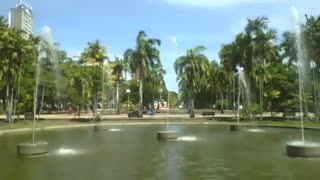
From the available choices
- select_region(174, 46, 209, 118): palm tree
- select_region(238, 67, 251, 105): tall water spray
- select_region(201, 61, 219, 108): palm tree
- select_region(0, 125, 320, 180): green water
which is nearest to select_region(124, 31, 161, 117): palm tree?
select_region(174, 46, 209, 118): palm tree

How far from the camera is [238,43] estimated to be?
63531mm

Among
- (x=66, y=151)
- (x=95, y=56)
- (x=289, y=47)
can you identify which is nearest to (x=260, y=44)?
(x=289, y=47)

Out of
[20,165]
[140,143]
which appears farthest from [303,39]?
[20,165]

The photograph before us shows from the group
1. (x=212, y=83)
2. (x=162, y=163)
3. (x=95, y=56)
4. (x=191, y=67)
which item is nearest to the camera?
(x=162, y=163)

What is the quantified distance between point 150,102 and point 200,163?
350 ft

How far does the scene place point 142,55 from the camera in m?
71.9

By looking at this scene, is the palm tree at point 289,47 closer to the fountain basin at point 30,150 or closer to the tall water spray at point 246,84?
the tall water spray at point 246,84

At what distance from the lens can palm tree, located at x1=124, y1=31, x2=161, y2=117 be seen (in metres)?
72.2

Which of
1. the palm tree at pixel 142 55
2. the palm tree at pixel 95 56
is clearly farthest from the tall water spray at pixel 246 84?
the palm tree at pixel 95 56

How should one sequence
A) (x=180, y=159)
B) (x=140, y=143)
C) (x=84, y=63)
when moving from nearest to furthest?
1. (x=180, y=159)
2. (x=140, y=143)
3. (x=84, y=63)

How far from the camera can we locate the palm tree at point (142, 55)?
237 ft

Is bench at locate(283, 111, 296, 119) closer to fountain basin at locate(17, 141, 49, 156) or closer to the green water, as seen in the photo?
the green water

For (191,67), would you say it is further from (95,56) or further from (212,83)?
(212,83)

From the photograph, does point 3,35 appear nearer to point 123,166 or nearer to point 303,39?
point 303,39
